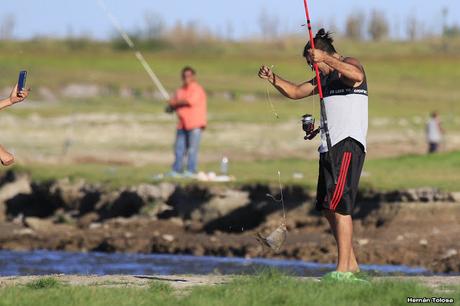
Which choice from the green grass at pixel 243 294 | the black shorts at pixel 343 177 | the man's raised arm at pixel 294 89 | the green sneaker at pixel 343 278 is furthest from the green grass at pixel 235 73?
the green grass at pixel 243 294

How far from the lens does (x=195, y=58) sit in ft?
261

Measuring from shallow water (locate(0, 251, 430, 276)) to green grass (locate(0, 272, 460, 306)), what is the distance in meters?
6.00

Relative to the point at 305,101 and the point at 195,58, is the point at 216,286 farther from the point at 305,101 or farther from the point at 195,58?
the point at 195,58

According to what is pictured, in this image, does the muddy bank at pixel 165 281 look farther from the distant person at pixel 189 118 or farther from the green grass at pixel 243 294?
the distant person at pixel 189 118

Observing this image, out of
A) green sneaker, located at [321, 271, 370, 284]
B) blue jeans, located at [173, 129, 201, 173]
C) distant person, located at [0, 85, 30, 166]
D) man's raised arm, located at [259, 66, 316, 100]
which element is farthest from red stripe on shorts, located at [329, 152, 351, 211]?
blue jeans, located at [173, 129, 201, 173]

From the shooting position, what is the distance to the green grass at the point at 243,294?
944 centimetres

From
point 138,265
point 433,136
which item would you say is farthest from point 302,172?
point 433,136

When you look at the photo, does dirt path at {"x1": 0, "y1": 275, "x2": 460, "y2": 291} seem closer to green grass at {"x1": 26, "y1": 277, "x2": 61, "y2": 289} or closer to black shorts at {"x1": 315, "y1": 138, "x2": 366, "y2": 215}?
green grass at {"x1": 26, "y1": 277, "x2": 61, "y2": 289}

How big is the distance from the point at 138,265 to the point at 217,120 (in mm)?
25911

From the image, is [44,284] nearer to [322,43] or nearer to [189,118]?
[322,43]

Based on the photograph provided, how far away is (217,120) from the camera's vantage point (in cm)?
4366

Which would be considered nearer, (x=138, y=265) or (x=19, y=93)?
(x=19, y=93)

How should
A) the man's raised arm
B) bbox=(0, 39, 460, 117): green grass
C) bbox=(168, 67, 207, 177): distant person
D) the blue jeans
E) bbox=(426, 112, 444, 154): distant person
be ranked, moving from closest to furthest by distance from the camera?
the man's raised arm → bbox=(168, 67, 207, 177): distant person → the blue jeans → bbox=(426, 112, 444, 154): distant person → bbox=(0, 39, 460, 117): green grass

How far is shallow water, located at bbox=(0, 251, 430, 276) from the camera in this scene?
16797 mm
